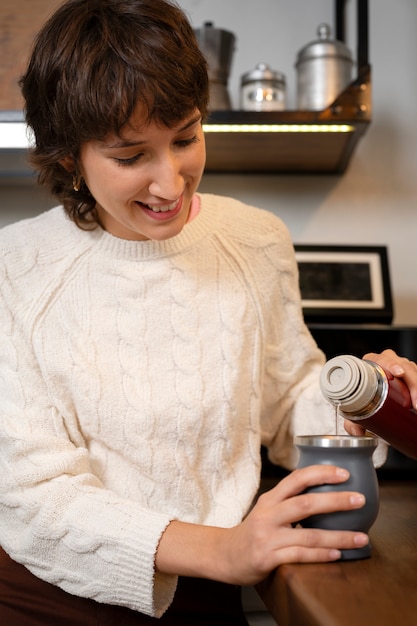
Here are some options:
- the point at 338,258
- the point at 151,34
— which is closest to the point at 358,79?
the point at 338,258

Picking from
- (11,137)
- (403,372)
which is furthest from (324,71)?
(403,372)

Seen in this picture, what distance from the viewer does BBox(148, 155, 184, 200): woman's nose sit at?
101 centimetres

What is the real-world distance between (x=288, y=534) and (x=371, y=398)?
162mm

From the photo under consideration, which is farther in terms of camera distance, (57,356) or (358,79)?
(358,79)

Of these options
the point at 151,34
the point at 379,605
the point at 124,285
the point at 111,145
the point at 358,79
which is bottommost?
the point at 379,605

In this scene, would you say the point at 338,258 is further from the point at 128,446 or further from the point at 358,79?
the point at 128,446

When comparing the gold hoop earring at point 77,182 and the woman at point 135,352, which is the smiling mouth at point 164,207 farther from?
the gold hoop earring at point 77,182

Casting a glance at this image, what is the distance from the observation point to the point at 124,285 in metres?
1.22

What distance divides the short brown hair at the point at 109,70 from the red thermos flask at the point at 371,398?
0.41 m

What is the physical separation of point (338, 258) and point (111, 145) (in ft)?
2.97

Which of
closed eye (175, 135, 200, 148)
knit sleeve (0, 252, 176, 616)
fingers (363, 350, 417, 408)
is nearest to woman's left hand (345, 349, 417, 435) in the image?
fingers (363, 350, 417, 408)

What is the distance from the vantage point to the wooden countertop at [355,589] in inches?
24.8

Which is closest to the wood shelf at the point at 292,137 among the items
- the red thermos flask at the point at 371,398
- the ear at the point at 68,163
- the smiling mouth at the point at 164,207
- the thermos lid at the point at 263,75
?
the thermos lid at the point at 263,75

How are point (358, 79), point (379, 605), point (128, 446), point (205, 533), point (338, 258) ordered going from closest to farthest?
point (379, 605) → point (205, 533) → point (128, 446) → point (358, 79) → point (338, 258)
